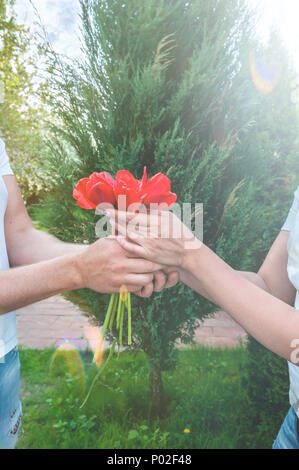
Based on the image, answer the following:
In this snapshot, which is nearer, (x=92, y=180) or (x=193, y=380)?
(x=92, y=180)

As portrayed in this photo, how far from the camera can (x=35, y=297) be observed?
1533mm

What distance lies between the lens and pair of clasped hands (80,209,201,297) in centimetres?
143

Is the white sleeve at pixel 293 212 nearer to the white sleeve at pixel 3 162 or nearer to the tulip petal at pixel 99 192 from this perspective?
the tulip petal at pixel 99 192

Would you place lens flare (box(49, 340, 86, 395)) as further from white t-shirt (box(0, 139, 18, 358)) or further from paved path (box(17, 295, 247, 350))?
white t-shirt (box(0, 139, 18, 358))

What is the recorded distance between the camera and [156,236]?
1.47m

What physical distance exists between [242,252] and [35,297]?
1460 millimetres

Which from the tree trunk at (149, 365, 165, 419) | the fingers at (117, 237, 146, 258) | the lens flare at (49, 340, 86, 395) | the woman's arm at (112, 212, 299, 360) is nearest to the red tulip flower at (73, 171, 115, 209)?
the woman's arm at (112, 212, 299, 360)

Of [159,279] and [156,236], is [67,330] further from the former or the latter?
[156,236]

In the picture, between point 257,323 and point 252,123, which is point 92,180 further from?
point 252,123

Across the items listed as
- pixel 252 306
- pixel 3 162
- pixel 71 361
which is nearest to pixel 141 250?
pixel 252 306

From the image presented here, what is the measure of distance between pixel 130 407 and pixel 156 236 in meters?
2.20

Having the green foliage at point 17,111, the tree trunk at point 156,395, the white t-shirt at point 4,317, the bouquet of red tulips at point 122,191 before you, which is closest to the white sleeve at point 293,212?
the bouquet of red tulips at point 122,191

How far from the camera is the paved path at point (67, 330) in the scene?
4312mm
